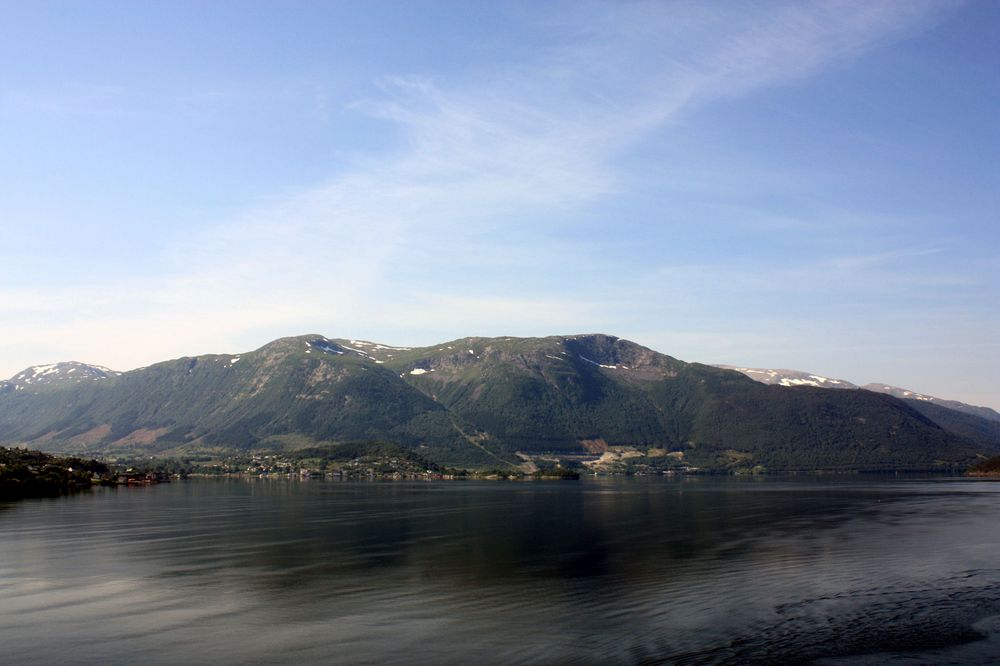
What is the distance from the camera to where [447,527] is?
116 metres

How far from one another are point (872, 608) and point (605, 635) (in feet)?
64.9

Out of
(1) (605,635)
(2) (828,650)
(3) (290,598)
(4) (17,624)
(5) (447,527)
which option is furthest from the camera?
(5) (447,527)

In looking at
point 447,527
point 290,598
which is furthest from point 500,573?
point 447,527

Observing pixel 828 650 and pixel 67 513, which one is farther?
pixel 67 513

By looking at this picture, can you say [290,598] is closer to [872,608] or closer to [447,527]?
[872,608]

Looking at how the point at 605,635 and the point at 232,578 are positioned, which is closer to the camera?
the point at 605,635

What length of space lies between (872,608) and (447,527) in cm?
7079

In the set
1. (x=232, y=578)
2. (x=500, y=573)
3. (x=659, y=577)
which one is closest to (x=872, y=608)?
(x=659, y=577)

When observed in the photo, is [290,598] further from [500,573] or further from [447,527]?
[447,527]

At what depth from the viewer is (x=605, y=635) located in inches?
1786

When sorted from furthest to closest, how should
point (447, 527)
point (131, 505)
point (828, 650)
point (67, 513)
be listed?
point (131, 505)
point (67, 513)
point (447, 527)
point (828, 650)

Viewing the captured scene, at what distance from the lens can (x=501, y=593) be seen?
59.3m

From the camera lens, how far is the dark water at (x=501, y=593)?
4291 centimetres

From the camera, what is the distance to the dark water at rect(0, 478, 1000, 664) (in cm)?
4291
